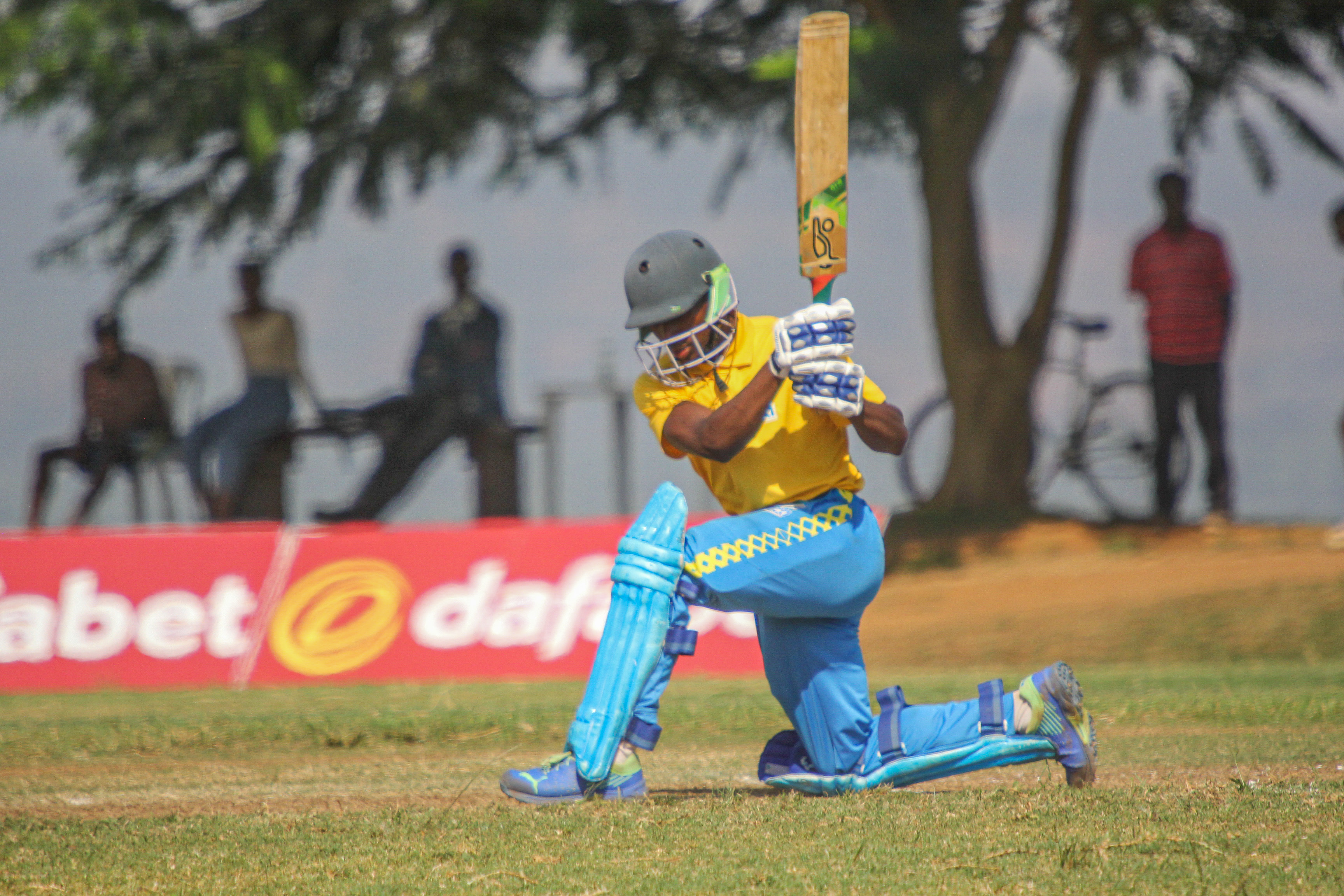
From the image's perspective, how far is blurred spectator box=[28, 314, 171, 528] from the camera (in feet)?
36.6

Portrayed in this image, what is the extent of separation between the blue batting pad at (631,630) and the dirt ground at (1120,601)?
591 cm

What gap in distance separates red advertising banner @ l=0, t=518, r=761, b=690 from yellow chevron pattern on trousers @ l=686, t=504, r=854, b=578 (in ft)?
15.7

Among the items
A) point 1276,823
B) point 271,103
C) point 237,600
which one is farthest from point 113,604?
point 1276,823

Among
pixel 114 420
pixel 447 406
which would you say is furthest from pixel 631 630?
pixel 114 420

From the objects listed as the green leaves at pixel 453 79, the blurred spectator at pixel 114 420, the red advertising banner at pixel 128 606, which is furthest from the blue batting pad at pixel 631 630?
the blurred spectator at pixel 114 420

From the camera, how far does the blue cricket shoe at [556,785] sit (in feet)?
12.6

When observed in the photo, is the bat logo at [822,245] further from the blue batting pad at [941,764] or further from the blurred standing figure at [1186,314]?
the blurred standing figure at [1186,314]

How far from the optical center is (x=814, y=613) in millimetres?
3779

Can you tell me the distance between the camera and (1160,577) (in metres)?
10.5

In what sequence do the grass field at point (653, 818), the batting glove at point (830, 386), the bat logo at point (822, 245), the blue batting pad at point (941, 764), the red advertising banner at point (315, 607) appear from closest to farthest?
1. the grass field at point (653, 818)
2. the batting glove at point (830, 386)
3. the blue batting pad at point (941, 764)
4. the bat logo at point (822, 245)
5. the red advertising banner at point (315, 607)

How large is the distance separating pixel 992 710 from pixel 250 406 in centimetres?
836

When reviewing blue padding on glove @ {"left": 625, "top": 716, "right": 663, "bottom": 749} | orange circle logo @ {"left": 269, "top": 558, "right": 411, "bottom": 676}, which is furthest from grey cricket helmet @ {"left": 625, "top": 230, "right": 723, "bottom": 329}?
orange circle logo @ {"left": 269, "top": 558, "right": 411, "bottom": 676}

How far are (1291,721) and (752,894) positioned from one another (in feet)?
13.1

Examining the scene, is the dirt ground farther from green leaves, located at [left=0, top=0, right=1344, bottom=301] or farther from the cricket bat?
the cricket bat
